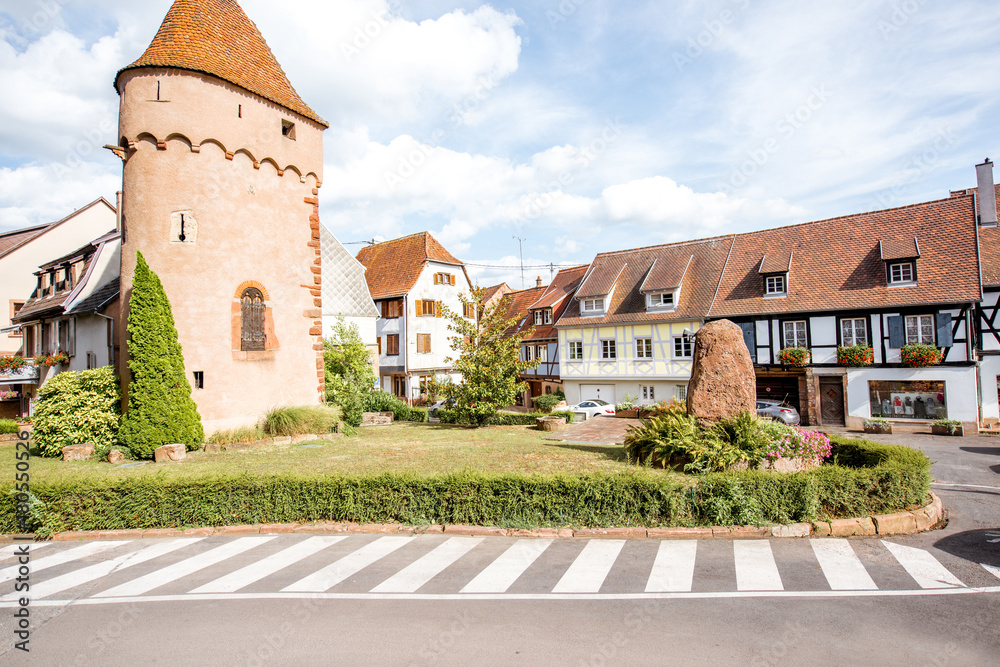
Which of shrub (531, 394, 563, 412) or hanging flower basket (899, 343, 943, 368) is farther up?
hanging flower basket (899, 343, 943, 368)

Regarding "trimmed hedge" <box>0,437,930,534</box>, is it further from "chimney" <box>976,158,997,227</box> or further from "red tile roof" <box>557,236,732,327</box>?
"chimney" <box>976,158,997,227</box>

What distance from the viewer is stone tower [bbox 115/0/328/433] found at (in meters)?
16.3

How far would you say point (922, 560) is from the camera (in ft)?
26.9

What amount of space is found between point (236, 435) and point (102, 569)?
8851mm

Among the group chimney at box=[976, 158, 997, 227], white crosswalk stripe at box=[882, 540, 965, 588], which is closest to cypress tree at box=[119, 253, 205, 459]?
white crosswalk stripe at box=[882, 540, 965, 588]

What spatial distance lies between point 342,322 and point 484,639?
2827 centimetres

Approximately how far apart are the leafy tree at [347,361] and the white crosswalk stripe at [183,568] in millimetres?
18471

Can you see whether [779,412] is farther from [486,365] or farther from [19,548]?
[19,548]

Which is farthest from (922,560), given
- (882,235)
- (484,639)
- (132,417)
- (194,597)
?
(882,235)

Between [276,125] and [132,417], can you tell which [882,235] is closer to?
[276,125]

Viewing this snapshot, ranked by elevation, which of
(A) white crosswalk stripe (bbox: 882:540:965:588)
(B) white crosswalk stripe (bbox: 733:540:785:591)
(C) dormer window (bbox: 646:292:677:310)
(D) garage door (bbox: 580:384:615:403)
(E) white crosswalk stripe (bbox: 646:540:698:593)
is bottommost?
(A) white crosswalk stripe (bbox: 882:540:965:588)

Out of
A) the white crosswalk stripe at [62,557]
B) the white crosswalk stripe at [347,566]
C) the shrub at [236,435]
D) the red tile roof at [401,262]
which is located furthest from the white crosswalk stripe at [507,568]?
the red tile roof at [401,262]

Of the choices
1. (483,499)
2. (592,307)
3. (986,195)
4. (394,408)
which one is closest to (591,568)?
(483,499)

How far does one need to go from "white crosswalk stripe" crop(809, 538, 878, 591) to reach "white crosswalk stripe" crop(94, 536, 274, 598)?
8.56m
